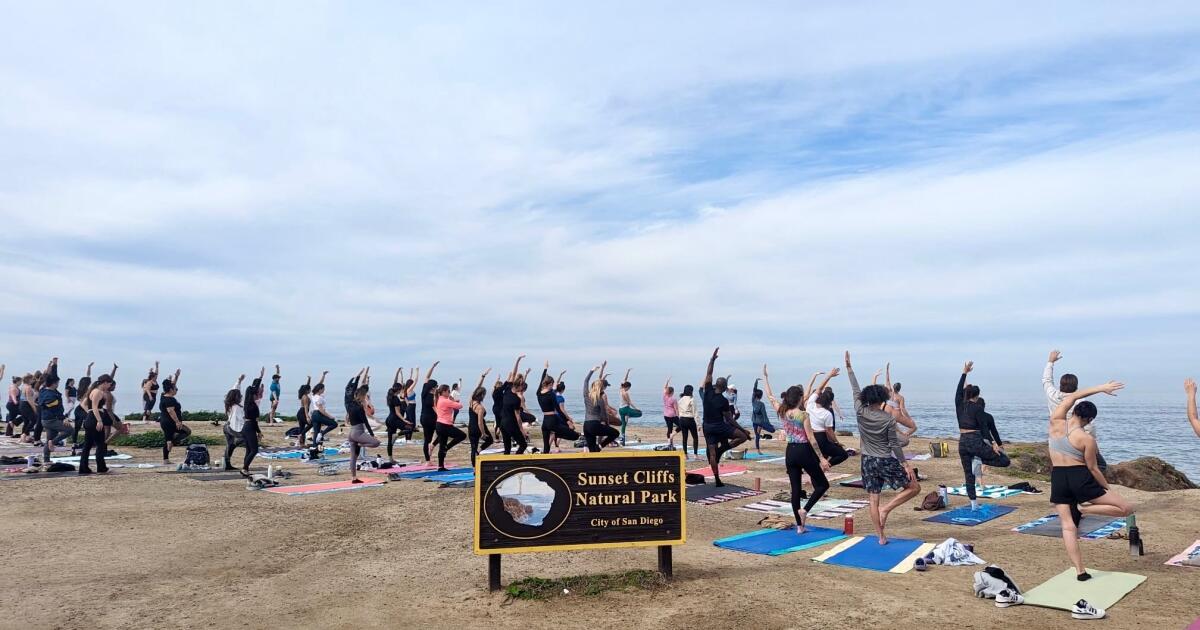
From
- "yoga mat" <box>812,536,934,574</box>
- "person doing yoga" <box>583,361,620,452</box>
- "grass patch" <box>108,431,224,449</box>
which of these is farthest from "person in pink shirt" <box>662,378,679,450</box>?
"grass patch" <box>108,431,224,449</box>

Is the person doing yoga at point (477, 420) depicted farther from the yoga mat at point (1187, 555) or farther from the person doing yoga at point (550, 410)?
the yoga mat at point (1187, 555)

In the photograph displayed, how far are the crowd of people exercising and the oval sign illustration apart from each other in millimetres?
3820

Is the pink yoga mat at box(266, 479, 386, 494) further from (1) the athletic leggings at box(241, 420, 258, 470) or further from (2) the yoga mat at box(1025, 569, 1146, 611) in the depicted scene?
(2) the yoga mat at box(1025, 569, 1146, 611)

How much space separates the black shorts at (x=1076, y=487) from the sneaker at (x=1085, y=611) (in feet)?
4.07

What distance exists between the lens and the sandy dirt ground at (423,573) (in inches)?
271

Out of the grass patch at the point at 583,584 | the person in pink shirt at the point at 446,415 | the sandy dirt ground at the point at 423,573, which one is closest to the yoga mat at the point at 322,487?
the sandy dirt ground at the point at 423,573

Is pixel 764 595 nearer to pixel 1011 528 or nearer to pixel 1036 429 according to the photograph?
pixel 1011 528

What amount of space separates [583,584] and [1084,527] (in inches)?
311

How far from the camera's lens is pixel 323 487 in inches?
590

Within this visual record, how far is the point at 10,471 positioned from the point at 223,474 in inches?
180

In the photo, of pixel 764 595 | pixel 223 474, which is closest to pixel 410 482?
pixel 223 474

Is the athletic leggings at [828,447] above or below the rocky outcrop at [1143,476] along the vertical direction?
above

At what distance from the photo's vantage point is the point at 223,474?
16875 millimetres

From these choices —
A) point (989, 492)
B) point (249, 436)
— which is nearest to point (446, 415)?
point (249, 436)
